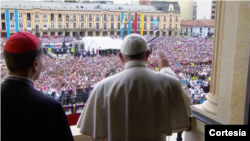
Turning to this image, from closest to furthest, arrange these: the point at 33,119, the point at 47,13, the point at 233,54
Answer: the point at 33,119, the point at 233,54, the point at 47,13

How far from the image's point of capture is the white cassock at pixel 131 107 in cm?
85

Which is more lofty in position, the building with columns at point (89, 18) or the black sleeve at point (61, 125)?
the building with columns at point (89, 18)

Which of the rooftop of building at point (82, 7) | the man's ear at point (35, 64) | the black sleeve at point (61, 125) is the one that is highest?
the rooftop of building at point (82, 7)

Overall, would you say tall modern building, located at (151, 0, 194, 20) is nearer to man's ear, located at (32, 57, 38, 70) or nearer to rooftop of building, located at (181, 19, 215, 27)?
rooftop of building, located at (181, 19, 215, 27)

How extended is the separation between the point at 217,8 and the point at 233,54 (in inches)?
10.9

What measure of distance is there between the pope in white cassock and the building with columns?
17.0 m

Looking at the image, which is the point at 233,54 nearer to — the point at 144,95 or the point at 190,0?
the point at 144,95

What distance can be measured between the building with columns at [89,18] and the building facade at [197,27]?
3.59 feet

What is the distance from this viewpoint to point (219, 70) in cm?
130

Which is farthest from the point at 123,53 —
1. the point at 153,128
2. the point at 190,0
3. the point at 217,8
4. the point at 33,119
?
the point at 190,0

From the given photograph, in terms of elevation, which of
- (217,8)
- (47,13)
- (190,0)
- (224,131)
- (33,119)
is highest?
(190,0)

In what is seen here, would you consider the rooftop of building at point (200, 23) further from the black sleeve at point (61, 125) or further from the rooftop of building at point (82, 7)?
the black sleeve at point (61, 125)

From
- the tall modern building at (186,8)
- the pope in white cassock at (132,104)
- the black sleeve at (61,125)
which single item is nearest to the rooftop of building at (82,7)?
the tall modern building at (186,8)

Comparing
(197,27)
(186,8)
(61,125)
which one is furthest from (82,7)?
(61,125)
